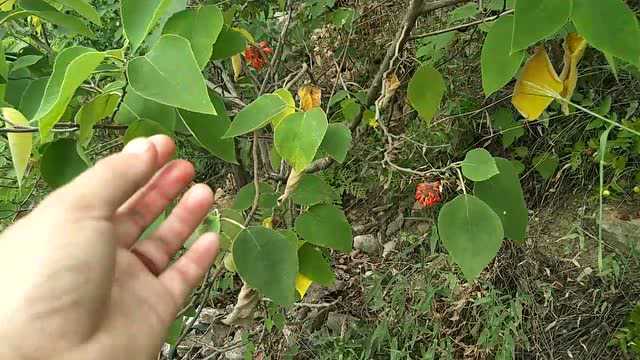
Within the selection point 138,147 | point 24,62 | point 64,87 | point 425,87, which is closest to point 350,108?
point 425,87

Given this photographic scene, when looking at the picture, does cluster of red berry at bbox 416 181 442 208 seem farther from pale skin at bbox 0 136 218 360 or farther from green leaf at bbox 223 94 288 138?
pale skin at bbox 0 136 218 360

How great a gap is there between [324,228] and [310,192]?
64 millimetres

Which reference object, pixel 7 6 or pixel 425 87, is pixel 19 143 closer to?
pixel 7 6

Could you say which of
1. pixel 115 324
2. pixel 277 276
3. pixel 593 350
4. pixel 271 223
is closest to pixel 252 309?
pixel 271 223

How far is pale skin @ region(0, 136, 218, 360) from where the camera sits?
0.71 metres

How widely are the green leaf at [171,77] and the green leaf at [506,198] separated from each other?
423 millimetres

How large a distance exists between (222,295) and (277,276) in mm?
1352

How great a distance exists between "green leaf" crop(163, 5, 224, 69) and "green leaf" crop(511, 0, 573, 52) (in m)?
0.34

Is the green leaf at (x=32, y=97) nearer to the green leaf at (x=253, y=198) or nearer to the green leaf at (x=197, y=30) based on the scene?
the green leaf at (x=197, y=30)

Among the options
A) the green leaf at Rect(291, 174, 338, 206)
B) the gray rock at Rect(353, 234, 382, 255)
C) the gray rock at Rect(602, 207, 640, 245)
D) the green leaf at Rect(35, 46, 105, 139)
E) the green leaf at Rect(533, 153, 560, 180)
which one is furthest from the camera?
the gray rock at Rect(353, 234, 382, 255)

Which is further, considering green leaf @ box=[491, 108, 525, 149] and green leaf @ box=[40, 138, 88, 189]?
green leaf @ box=[491, 108, 525, 149]

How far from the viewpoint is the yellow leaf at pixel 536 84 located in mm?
1011

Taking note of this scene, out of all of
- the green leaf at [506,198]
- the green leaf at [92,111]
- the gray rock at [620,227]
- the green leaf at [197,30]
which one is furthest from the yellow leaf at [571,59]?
the gray rock at [620,227]

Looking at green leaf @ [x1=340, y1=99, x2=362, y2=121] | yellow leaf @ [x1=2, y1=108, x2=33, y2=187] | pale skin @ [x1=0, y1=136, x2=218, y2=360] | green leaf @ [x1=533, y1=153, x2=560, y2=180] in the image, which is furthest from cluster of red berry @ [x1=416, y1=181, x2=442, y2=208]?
yellow leaf @ [x1=2, y1=108, x2=33, y2=187]
